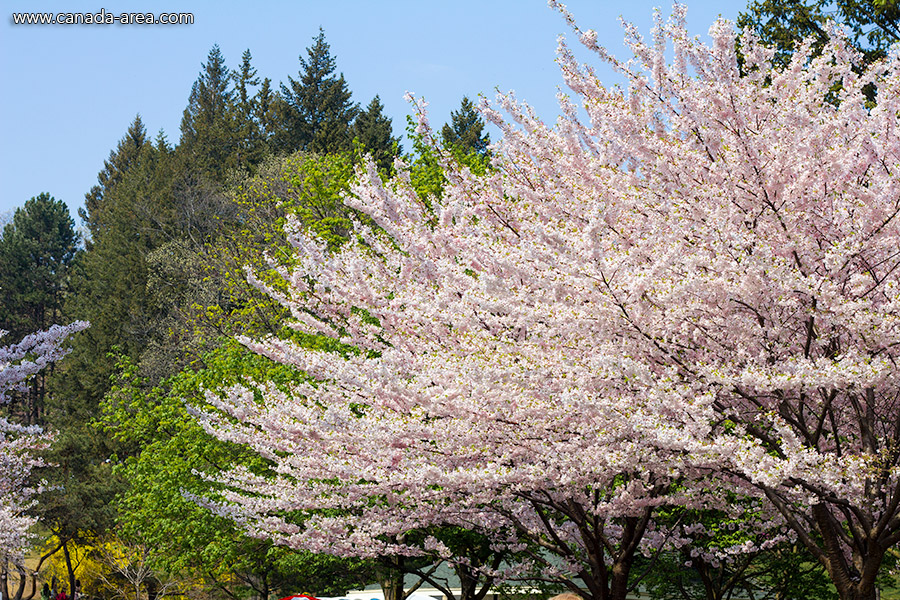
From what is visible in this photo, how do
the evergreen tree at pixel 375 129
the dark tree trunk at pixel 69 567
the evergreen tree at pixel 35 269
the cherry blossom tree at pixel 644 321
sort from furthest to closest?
the evergreen tree at pixel 35 269, the evergreen tree at pixel 375 129, the dark tree trunk at pixel 69 567, the cherry blossom tree at pixel 644 321

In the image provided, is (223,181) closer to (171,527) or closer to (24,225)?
(24,225)

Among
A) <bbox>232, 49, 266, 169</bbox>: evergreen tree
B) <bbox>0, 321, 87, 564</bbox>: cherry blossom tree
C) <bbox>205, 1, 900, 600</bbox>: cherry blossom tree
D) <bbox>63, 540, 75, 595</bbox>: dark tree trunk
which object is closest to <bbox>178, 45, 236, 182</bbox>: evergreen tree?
<bbox>232, 49, 266, 169</bbox>: evergreen tree

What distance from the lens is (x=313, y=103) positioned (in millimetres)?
59312

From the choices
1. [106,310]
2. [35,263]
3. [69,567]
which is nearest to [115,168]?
→ [35,263]

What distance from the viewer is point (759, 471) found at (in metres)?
6.22

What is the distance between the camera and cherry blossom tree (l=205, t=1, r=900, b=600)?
697 cm

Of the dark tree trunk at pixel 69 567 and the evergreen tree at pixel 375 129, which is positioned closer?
the dark tree trunk at pixel 69 567

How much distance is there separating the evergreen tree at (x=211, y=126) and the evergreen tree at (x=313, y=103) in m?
3.71

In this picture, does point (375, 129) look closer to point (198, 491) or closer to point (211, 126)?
point (211, 126)

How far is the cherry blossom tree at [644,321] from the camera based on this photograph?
274 inches

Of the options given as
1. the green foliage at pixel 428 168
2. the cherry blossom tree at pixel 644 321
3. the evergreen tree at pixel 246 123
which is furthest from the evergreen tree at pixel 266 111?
the cherry blossom tree at pixel 644 321

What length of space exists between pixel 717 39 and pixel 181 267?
37156 millimetres

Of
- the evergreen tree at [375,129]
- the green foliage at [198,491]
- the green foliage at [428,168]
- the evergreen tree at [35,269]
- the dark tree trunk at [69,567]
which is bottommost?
the dark tree trunk at [69,567]

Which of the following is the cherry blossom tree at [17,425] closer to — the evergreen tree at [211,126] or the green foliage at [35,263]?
the evergreen tree at [211,126]
